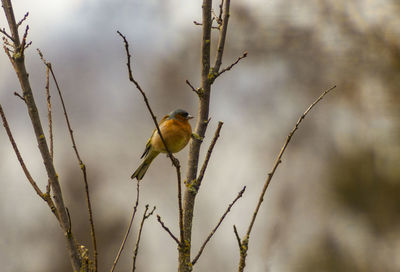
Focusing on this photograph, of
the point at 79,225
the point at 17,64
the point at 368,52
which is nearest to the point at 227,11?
the point at 17,64

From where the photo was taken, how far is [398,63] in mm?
9633

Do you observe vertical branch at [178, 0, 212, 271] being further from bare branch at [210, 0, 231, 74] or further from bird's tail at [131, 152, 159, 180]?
bird's tail at [131, 152, 159, 180]

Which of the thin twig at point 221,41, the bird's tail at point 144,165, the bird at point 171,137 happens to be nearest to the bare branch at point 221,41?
the thin twig at point 221,41

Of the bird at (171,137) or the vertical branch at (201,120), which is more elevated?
the bird at (171,137)

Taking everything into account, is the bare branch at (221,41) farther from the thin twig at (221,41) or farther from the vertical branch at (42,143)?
the vertical branch at (42,143)

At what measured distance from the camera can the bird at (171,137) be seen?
9.53 ft

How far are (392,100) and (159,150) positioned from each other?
7402 millimetres

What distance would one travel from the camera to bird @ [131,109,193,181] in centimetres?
290

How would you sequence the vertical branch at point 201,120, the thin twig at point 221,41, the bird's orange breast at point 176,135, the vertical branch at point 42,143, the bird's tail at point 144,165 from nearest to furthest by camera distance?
the vertical branch at point 42,143 < the vertical branch at point 201,120 < the thin twig at point 221,41 < the bird's orange breast at point 176,135 < the bird's tail at point 144,165

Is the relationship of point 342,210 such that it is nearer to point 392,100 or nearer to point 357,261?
point 357,261

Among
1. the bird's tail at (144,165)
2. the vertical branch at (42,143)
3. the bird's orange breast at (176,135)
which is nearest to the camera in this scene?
the vertical branch at (42,143)

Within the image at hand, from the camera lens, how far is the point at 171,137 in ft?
9.50

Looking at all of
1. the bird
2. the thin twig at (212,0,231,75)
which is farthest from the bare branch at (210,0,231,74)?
the bird

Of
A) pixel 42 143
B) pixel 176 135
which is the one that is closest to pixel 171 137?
pixel 176 135
